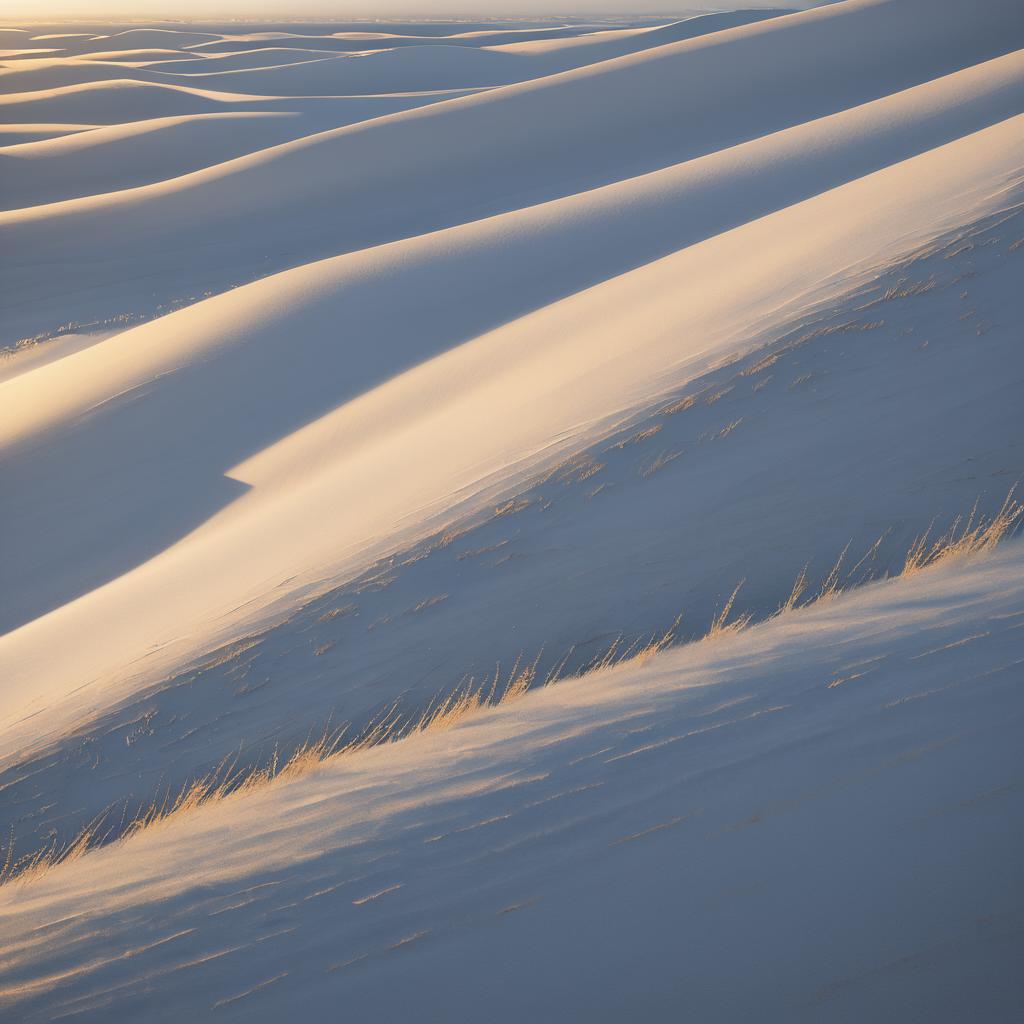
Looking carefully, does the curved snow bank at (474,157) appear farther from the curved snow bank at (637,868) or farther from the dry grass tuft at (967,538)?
the curved snow bank at (637,868)

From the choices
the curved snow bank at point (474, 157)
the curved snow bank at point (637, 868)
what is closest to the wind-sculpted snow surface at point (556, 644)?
the curved snow bank at point (637, 868)

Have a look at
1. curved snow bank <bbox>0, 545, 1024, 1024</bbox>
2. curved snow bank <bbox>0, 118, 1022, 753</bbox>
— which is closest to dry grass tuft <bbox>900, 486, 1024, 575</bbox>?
curved snow bank <bbox>0, 545, 1024, 1024</bbox>

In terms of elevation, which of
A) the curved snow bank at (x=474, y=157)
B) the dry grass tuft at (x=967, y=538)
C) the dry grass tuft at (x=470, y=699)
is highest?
the curved snow bank at (x=474, y=157)

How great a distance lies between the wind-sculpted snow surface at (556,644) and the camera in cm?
170

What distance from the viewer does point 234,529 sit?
486cm

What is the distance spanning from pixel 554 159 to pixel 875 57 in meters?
5.96

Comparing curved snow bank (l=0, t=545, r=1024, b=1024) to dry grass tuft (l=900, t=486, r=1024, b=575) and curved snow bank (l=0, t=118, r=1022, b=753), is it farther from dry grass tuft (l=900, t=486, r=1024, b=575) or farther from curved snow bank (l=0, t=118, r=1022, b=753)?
curved snow bank (l=0, t=118, r=1022, b=753)

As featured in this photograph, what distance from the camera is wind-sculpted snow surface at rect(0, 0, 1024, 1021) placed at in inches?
66.9

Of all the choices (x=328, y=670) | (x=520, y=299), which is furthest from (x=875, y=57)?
(x=328, y=670)

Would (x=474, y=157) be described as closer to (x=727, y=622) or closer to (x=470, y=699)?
(x=727, y=622)

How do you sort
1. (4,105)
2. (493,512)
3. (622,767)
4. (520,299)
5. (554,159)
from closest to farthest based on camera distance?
(622,767) → (493,512) → (520,299) → (554,159) → (4,105)

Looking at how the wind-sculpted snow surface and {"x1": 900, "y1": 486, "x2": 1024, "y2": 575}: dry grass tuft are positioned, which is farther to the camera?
{"x1": 900, "y1": 486, "x2": 1024, "y2": 575}: dry grass tuft

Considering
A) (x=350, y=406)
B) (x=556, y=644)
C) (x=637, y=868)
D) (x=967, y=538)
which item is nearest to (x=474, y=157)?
(x=350, y=406)

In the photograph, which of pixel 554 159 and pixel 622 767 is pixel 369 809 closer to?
pixel 622 767
